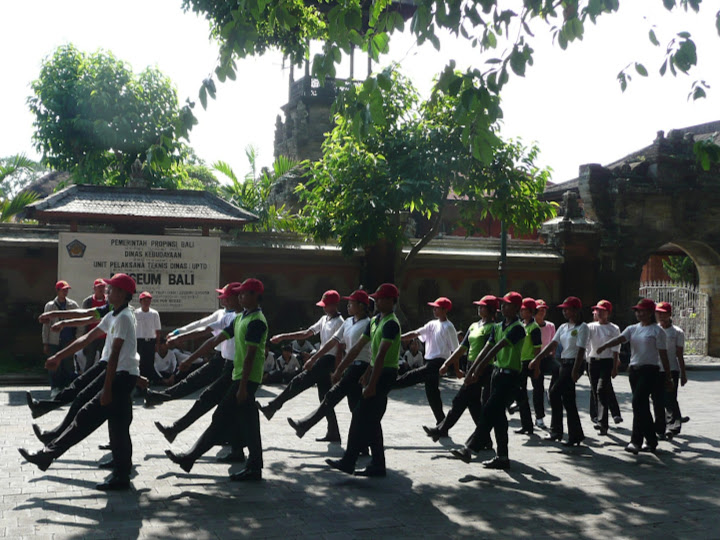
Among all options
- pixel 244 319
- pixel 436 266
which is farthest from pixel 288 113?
pixel 244 319

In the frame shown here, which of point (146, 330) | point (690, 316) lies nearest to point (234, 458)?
point (146, 330)

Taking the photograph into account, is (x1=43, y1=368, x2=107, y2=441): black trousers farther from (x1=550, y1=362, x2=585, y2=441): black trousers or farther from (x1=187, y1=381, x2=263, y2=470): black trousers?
(x1=550, y1=362, x2=585, y2=441): black trousers

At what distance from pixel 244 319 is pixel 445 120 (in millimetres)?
11271

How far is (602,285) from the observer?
922 inches

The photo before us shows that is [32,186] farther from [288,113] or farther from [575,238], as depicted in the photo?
[575,238]

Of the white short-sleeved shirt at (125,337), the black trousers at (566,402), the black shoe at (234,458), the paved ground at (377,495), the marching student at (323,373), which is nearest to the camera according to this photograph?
the paved ground at (377,495)

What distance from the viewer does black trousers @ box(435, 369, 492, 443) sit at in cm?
955

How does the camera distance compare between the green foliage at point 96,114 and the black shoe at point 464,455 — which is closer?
the black shoe at point 464,455

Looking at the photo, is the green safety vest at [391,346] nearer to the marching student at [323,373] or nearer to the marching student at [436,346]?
the marching student at [323,373]

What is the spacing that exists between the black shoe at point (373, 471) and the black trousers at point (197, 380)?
2152 millimetres

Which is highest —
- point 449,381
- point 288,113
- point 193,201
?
point 288,113

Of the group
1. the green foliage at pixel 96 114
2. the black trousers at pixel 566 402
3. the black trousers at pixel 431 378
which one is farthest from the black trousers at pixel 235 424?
the green foliage at pixel 96 114

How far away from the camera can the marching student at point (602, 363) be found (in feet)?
36.9

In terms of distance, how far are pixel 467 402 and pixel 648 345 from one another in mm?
2358
